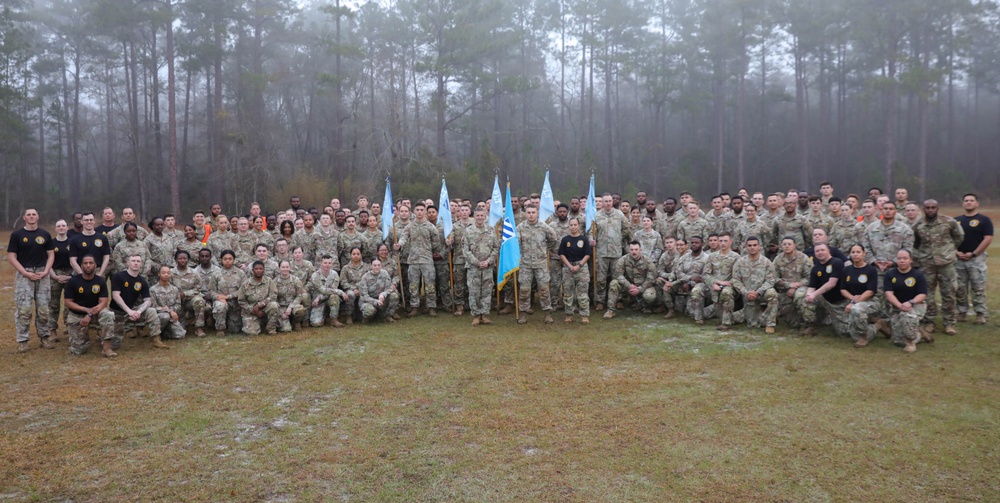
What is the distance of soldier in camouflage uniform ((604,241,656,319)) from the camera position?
1064 centimetres

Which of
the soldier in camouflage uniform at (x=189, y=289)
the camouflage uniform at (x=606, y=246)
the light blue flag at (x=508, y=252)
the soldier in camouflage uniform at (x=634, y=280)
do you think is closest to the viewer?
the soldier in camouflage uniform at (x=189, y=289)

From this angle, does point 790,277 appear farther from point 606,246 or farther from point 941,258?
point 606,246

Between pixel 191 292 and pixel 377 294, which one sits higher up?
pixel 191 292

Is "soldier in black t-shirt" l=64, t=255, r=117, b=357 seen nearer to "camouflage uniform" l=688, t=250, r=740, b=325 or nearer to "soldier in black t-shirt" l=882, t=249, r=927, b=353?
"camouflage uniform" l=688, t=250, r=740, b=325

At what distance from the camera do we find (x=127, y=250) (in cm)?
962

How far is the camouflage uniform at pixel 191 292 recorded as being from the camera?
376 inches

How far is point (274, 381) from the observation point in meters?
7.10

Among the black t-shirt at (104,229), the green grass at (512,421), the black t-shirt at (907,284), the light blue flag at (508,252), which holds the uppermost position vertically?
the black t-shirt at (104,229)

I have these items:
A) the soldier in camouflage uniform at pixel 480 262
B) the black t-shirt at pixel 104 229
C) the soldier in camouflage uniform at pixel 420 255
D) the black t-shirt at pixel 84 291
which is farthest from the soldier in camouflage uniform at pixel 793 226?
the black t-shirt at pixel 104 229

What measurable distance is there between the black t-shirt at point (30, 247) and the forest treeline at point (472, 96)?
19785 mm

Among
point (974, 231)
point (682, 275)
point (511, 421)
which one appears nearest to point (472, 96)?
point (682, 275)

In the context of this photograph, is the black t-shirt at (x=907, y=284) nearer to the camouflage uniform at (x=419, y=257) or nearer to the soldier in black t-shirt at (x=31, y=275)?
the camouflage uniform at (x=419, y=257)

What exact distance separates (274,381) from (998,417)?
6823mm

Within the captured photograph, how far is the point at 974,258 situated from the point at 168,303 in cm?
1132
